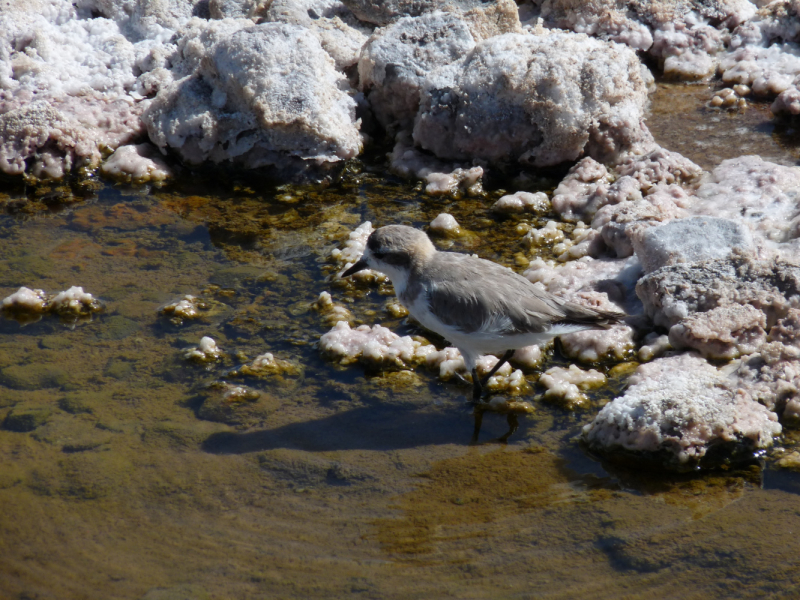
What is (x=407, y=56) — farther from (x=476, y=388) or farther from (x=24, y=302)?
(x=24, y=302)

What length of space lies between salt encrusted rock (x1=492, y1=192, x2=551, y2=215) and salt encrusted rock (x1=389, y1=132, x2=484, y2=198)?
1.41 ft

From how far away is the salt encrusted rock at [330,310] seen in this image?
6.12 meters

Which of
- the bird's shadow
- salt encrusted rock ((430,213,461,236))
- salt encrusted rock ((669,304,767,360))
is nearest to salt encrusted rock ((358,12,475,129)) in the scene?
salt encrusted rock ((430,213,461,236))

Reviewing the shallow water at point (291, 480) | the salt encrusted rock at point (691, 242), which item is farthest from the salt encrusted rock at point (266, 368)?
the salt encrusted rock at point (691, 242)

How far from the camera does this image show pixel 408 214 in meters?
7.61

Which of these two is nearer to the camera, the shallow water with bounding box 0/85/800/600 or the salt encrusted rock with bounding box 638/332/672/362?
the shallow water with bounding box 0/85/800/600

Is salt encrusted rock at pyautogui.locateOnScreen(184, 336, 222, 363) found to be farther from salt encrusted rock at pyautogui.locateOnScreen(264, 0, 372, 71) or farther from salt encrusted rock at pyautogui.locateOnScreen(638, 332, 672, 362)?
salt encrusted rock at pyautogui.locateOnScreen(264, 0, 372, 71)

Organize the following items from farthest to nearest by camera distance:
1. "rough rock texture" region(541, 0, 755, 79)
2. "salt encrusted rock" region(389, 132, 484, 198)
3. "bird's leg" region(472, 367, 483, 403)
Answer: "rough rock texture" region(541, 0, 755, 79)
"salt encrusted rock" region(389, 132, 484, 198)
"bird's leg" region(472, 367, 483, 403)

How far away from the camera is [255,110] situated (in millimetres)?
8070

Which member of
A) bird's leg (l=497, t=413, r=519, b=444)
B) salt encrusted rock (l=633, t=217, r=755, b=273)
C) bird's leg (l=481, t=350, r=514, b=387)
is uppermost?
salt encrusted rock (l=633, t=217, r=755, b=273)

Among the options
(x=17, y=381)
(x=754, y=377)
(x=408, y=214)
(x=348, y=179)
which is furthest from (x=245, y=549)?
(x=348, y=179)

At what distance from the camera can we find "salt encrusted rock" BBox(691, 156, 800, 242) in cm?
662

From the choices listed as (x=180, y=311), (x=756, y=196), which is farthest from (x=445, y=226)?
(x=756, y=196)

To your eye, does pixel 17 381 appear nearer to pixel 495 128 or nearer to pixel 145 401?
pixel 145 401
